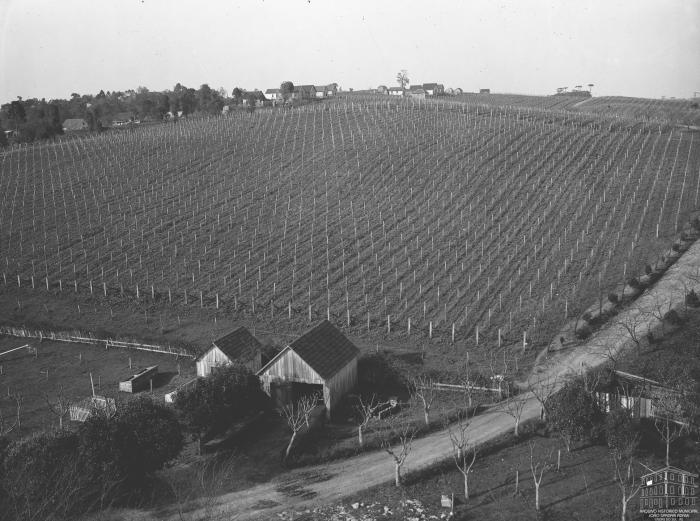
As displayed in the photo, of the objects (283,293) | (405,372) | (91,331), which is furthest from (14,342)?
(405,372)

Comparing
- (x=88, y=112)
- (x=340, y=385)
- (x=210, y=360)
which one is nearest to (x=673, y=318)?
(x=340, y=385)

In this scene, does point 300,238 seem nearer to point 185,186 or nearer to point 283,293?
point 283,293

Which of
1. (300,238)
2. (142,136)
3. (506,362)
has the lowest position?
(506,362)

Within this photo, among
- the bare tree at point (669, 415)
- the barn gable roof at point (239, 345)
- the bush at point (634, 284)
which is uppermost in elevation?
the bush at point (634, 284)

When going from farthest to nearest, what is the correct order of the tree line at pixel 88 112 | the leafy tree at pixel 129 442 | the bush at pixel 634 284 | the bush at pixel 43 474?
the tree line at pixel 88 112 → the bush at pixel 634 284 → the leafy tree at pixel 129 442 → the bush at pixel 43 474

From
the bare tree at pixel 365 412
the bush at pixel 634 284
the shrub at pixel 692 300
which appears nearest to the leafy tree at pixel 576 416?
the bare tree at pixel 365 412

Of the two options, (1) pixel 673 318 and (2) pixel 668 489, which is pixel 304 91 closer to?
(1) pixel 673 318

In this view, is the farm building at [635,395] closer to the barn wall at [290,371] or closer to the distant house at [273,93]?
the barn wall at [290,371]
